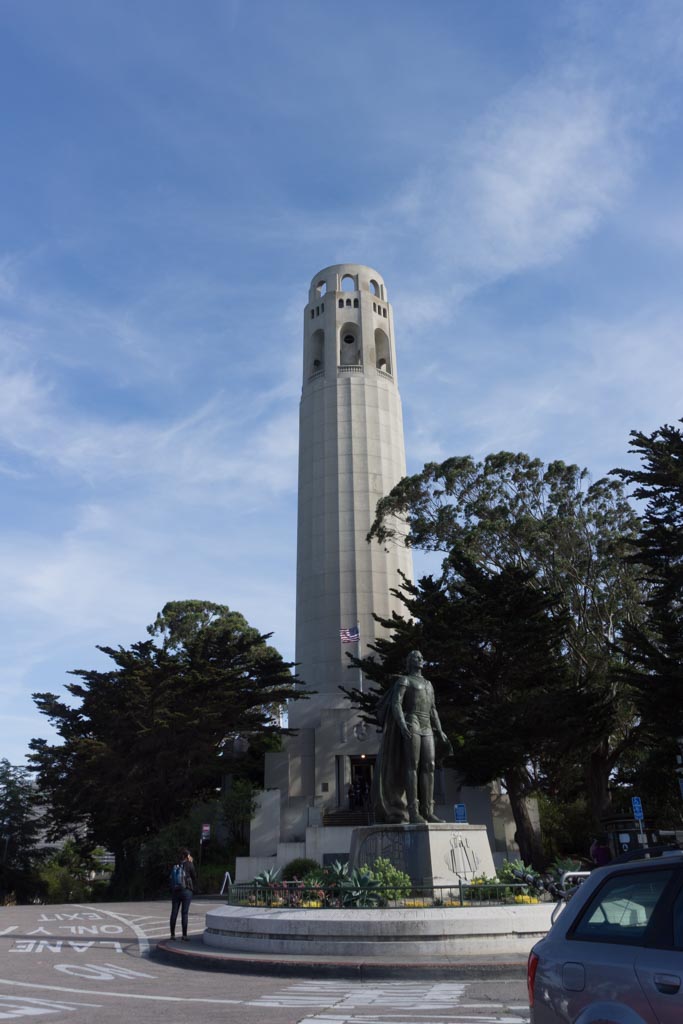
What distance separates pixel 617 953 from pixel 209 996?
20.8 ft

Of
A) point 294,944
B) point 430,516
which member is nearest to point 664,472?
point 430,516

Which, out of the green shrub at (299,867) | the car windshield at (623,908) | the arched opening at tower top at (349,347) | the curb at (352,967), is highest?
the arched opening at tower top at (349,347)

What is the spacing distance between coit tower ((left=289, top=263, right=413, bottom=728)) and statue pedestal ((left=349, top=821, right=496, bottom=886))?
32.8m

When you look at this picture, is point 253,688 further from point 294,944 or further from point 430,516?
point 294,944

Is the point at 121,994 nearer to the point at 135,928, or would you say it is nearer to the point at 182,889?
the point at 182,889

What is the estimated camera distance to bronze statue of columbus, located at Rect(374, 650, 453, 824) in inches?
569

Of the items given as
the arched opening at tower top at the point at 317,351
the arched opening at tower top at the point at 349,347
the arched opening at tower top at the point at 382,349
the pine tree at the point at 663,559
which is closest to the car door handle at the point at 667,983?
the pine tree at the point at 663,559

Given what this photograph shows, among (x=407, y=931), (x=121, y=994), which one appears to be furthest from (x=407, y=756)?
(x=121, y=994)

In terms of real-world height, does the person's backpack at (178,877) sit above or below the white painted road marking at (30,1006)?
above

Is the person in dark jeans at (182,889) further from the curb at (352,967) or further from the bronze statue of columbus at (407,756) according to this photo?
the bronze statue of columbus at (407,756)

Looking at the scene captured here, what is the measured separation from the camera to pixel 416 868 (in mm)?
13305

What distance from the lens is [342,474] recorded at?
53.7 meters

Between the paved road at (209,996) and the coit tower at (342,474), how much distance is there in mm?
35454

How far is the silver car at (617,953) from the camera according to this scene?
3572 mm
